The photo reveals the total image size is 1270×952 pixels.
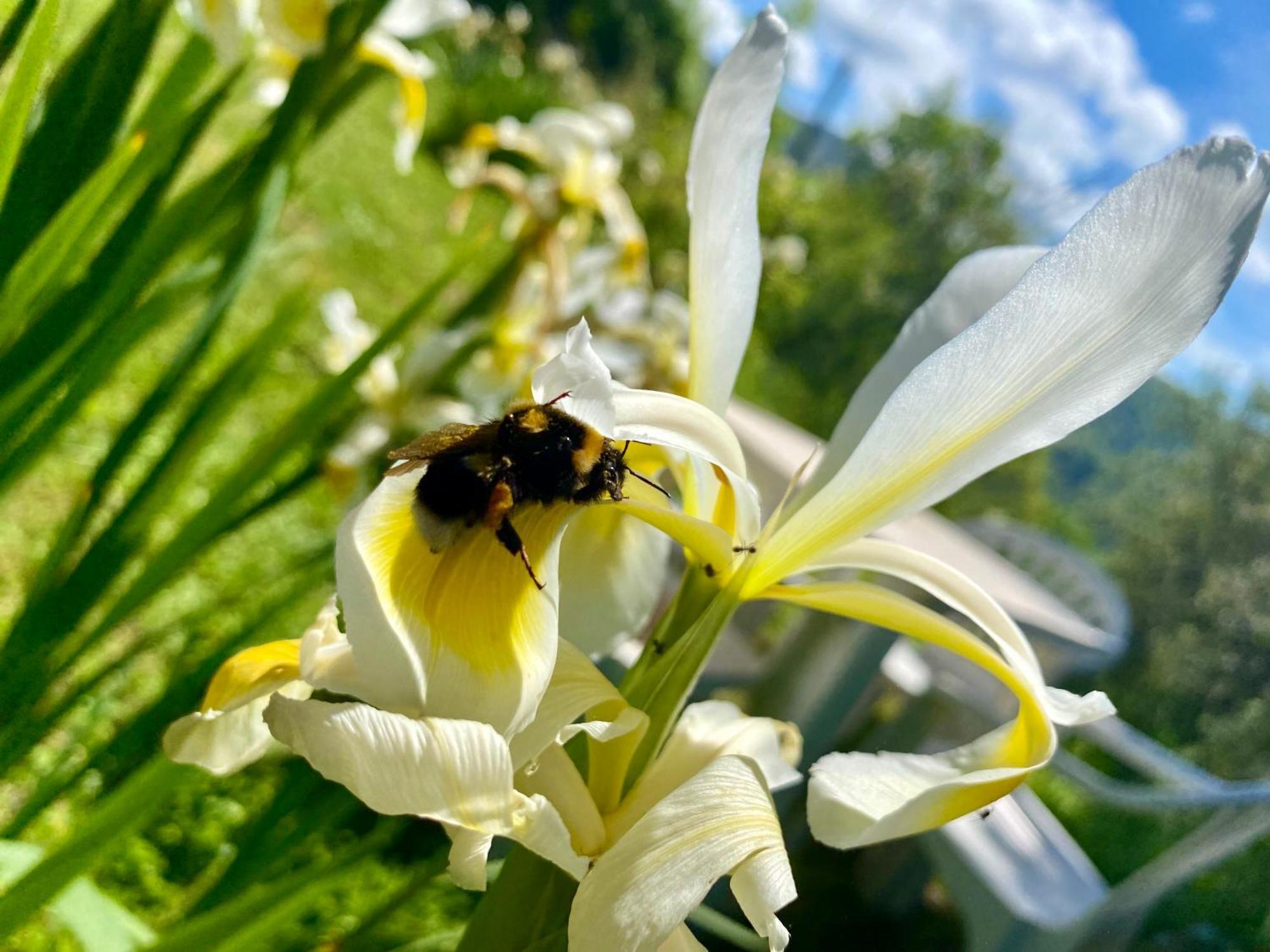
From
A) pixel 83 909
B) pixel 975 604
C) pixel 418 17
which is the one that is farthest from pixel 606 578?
pixel 418 17

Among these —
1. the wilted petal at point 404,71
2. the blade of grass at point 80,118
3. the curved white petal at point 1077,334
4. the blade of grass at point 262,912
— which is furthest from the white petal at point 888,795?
the wilted petal at point 404,71

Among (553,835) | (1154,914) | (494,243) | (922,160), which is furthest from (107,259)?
(922,160)

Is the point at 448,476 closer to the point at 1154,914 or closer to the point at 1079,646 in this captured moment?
the point at 1079,646

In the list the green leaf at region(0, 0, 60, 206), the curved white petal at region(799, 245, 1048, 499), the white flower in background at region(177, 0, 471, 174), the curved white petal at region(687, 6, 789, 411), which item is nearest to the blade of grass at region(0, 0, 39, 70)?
the green leaf at region(0, 0, 60, 206)

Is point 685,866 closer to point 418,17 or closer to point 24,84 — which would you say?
point 24,84

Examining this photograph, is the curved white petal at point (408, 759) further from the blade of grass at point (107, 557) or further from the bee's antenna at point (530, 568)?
the blade of grass at point (107, 557)
